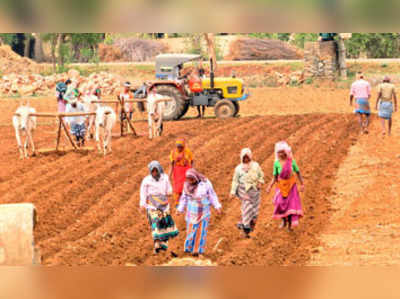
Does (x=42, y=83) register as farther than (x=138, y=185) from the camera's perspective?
Yes

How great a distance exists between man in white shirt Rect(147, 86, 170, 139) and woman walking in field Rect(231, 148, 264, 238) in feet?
23.6

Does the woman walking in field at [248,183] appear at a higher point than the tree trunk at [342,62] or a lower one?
lower

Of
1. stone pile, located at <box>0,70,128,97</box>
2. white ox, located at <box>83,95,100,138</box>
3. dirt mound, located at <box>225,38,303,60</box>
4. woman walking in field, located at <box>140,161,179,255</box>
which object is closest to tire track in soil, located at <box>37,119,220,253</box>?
white ox, located at <box>83,95,100,138</box>

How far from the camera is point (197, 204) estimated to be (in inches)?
300

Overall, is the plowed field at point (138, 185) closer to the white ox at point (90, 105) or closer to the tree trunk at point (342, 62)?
the white ox at point (90, 105)

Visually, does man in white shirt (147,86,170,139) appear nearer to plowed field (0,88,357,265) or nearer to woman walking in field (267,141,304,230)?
plowed field (0,88,357,265)

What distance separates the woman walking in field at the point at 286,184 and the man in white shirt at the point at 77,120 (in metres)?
6.39

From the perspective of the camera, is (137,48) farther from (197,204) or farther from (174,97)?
(197,204)

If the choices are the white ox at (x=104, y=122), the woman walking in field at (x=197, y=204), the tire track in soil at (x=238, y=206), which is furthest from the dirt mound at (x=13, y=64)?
the woman walking in field at (x=197, y=204)

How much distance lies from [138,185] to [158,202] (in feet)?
14.2

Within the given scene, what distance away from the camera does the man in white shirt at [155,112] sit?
1517 centimetres

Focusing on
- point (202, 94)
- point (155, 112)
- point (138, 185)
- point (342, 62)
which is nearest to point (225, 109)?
point (202, 94)
